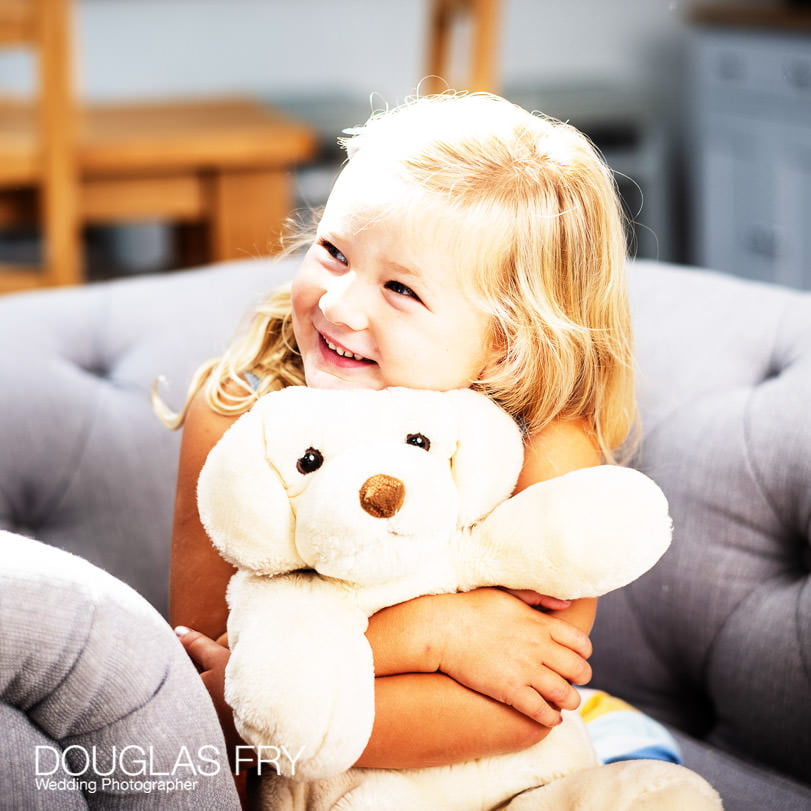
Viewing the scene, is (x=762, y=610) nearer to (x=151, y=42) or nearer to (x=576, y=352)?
(x=576, y=352)

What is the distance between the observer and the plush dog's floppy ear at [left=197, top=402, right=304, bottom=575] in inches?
27.1

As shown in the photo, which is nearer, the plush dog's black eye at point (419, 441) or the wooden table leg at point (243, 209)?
the plush dog's black eye at point (419, 441)

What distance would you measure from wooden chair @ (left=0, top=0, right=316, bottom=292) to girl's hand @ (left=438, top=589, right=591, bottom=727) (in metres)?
1.34

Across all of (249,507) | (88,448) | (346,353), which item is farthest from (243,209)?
(249,507)

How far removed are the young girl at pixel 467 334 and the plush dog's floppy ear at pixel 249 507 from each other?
10cm

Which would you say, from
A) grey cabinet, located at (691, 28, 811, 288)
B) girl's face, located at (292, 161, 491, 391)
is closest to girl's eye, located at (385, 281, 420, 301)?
girl's face, located at (292, 161, 491, 391)

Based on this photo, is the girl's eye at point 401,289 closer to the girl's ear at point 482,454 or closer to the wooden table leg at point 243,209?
the girl's ear at point 482,454

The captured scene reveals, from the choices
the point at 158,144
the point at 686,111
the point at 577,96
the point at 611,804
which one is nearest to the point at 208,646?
the point at 611,804

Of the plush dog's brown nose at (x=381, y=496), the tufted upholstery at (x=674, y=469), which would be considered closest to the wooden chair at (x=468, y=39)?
the tufted upholstery at (x=674, y=469)

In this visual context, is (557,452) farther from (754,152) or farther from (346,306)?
(754,152)

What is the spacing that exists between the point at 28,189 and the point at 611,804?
180 centimetres

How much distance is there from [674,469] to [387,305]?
41cm

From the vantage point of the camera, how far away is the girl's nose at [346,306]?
0.77m

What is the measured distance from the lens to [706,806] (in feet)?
2.39
